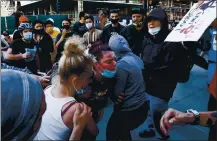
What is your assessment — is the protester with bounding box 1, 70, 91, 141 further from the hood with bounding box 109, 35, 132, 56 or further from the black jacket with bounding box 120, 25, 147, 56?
the black jacket with bounding box 120, 25, 147, 56

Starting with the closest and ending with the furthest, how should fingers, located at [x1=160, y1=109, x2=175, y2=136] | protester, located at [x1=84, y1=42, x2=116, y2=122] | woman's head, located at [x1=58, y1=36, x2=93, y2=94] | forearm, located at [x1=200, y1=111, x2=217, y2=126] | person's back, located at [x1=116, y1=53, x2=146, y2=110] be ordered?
fingers, located at [x1=160, y1=109, x2=175, y2=136], forearm, located at [x1=200, y1=111, x2=217, y2=126], woman's head, located at [x1=58, y1=36, x2=93, y2=94], protester, located at [x1=84, y1=42, x2=116, y2=122], person's back, located at [x1=116, y1=53, x2=146, y2=110]

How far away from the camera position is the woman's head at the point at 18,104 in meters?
0.90

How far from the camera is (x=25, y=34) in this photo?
3.24 metres

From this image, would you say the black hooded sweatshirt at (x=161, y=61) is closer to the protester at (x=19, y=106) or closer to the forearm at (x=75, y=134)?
the forearm at (x=75, y=134)

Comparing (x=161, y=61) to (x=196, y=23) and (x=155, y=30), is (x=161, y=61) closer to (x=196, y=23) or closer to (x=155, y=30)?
(x=155, y=30)

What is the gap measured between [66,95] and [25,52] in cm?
A: 171

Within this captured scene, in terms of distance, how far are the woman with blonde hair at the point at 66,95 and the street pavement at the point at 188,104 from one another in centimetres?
118

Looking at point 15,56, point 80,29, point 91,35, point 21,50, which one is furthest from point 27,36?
point 80,29

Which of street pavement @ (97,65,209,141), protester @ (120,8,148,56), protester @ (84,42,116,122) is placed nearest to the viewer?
protester @ (84,42,116,122)

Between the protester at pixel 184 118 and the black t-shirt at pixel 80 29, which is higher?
the black t-shirt at pixel 80 29

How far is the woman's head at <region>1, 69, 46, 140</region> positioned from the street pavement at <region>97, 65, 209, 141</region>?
185cm

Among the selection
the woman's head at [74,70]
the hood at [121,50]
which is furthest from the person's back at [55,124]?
the hood at [121,50]

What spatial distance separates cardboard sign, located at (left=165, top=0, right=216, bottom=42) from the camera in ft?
3.28

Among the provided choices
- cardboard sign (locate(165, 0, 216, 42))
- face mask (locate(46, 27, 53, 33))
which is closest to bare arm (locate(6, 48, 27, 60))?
face mask (locate(46, 27, 53, 33))
